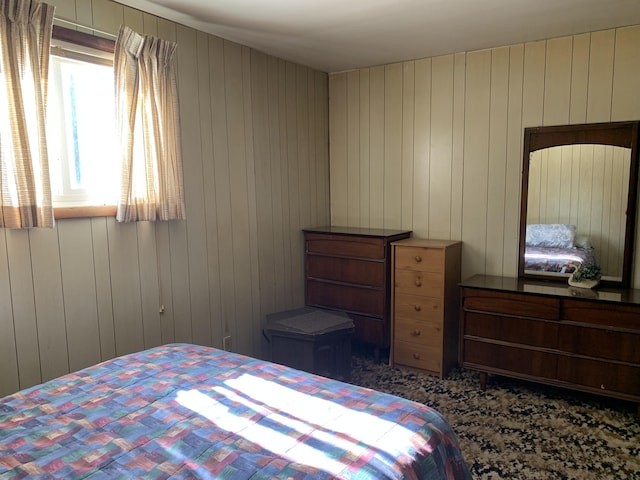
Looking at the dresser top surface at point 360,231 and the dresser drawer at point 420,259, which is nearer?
the dresser drawer at point 420,259

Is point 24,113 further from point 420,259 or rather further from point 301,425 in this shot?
point 420,259

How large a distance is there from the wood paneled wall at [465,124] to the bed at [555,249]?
0.12 metres

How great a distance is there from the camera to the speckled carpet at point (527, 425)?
86.3 inches

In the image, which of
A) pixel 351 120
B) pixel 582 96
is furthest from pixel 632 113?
pixel 351 120

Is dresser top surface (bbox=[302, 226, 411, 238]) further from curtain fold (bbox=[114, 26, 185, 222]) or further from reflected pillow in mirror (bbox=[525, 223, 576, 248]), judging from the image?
curtain fold (bbox=[114, 26, 185, 222])

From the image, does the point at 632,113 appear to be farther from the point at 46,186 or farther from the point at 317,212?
the point at 46,186

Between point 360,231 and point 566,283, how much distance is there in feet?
5.06

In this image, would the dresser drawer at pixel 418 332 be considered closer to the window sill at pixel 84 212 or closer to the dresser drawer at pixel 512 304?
the dresser drawer at pixel 512 304

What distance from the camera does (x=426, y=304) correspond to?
3.29 m

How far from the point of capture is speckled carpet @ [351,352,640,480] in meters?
2.19

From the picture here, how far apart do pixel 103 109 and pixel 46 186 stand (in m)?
0.60

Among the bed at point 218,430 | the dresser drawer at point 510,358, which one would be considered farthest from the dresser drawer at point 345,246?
the bed at point 218,430

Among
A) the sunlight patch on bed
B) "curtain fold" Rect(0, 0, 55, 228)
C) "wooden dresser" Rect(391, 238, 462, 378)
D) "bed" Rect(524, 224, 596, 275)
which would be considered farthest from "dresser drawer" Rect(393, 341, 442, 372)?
"curtain fold" Rect(0, 0, 55, 228)

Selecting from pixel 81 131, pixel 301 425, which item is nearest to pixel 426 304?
pixel 301 425
